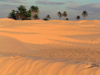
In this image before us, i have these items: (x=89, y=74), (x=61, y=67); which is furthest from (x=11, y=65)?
(x=89, y=74)

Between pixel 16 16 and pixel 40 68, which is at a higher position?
pixel 16 16

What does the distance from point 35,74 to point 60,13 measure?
69668 mm

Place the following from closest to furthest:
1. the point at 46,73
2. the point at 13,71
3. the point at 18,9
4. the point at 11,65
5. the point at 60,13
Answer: the point at 46,73 → the point at 13,71 → the point at 11,65 → the point at 18,9 → the point at 60,13

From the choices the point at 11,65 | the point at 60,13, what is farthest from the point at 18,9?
the point at 11,65

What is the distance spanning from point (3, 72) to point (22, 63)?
59 centimetres

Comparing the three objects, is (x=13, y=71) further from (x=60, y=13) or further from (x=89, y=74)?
(x=60, y=13)

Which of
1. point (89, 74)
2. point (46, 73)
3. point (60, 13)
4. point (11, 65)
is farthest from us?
point (60, 13)

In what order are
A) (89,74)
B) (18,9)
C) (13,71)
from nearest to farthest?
(89,74) → (13,71) → (18,9)

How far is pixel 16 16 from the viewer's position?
154 feet

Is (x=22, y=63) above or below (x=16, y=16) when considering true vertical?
below

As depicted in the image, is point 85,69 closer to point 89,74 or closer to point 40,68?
point 89,74

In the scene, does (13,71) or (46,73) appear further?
(13,71)

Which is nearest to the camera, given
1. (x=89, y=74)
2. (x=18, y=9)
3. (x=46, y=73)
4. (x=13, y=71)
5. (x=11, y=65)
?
(x=89, y=74)

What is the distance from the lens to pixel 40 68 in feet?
11.0
